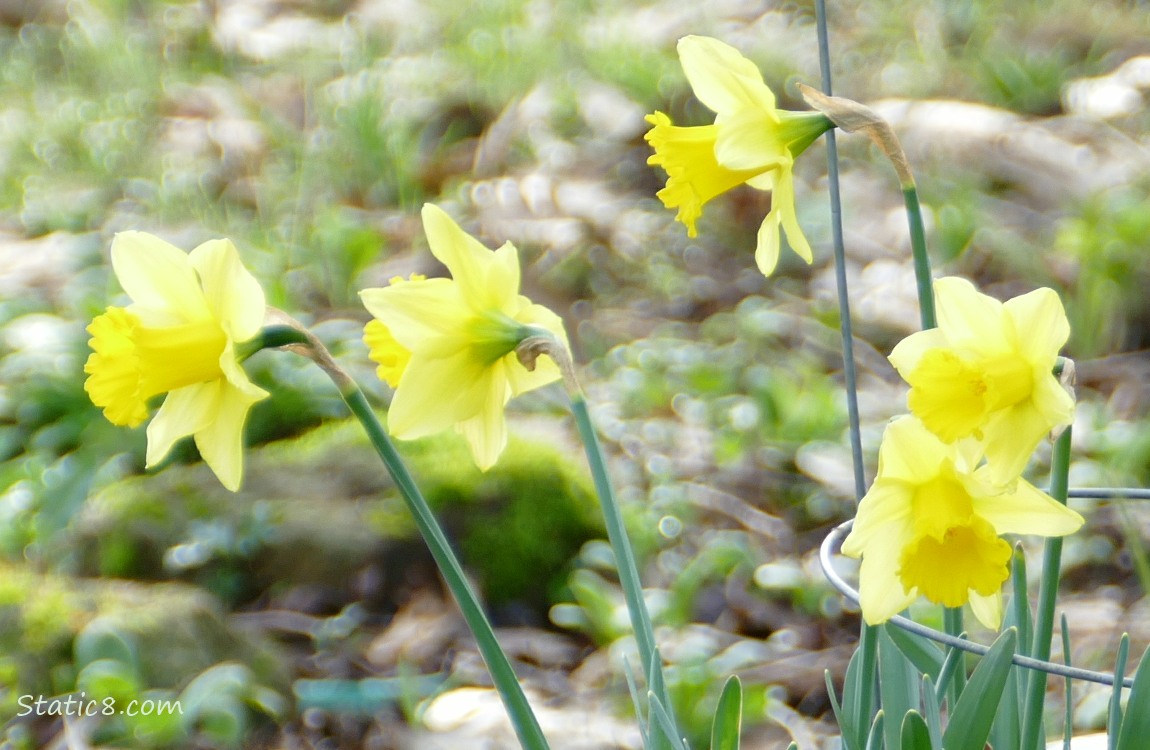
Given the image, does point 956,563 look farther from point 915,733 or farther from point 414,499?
point 414,499

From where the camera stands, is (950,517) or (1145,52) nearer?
(950,517)

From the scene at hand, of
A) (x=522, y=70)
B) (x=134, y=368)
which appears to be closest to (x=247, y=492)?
(x=134, y=368)

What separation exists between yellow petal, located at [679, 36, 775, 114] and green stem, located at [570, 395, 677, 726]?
0.20 meters

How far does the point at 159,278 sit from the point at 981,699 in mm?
519

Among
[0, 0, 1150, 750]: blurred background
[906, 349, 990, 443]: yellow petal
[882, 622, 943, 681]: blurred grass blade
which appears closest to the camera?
[906, 349, 990, 443]: yellow petal

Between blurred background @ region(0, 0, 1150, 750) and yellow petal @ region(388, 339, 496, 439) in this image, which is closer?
yellow petal @ region(388, 339, 496, 439)

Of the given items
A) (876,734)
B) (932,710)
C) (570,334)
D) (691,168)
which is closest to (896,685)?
(932,710)

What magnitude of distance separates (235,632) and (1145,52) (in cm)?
280

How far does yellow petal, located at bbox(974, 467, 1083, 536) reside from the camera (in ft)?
1.77

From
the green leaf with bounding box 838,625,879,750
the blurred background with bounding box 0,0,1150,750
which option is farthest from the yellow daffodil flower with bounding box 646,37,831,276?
the blurred background with bounding box 0,0,1150,750

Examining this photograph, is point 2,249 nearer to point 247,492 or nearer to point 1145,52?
point 247,492

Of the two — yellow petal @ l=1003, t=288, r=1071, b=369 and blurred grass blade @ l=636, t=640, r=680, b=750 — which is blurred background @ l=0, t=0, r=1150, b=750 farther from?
yellow petal @ l=1003, t=288, r=1071, b=369

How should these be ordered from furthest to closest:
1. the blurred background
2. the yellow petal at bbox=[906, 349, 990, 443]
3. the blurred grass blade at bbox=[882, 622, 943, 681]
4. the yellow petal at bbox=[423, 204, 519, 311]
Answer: the blurred background → the blurred grass blade at bbox=[882, 622, 943, 681] → the yellow petal at bbox=[423, 204, 519, 311] → the yellow petal at bbox=[906, 349, 990, 443]

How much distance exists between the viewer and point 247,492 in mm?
1890
